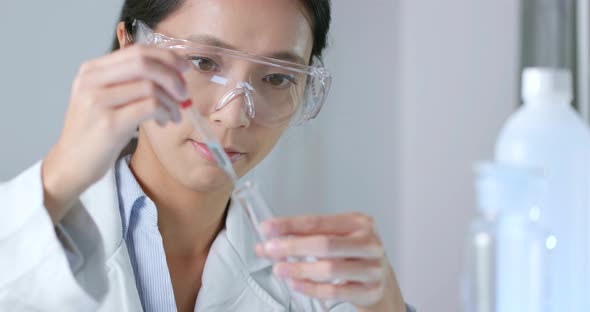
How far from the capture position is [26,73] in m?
1.79

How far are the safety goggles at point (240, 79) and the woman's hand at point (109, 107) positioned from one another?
0.32 m

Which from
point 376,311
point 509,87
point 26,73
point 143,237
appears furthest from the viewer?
point 509,87

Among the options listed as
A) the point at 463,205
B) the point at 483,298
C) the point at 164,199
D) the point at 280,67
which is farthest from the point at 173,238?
the point at 463,205

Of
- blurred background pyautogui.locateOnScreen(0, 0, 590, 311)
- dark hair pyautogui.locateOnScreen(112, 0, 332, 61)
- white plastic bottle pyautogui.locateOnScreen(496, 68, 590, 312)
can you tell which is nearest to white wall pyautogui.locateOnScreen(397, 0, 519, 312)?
blurred background pyautogui.locateOnScreen(0, 0, 590, 311)

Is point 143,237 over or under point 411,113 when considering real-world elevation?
under

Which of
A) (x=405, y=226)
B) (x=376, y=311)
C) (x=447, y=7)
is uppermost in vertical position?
(x=447, y=7)

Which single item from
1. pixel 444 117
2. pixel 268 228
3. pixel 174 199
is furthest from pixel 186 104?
pixel 444 117

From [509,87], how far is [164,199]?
4.29 feet

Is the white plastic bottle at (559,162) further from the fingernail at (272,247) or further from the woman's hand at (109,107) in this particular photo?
the woman's hand at (109,107)

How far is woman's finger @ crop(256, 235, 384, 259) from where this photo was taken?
0.84 metres

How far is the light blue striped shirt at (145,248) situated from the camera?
138cm

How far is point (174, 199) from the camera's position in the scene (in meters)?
1.50

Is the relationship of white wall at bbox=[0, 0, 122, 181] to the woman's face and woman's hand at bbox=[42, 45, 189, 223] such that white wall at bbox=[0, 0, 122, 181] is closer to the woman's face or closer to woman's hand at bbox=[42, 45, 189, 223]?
the woman's face

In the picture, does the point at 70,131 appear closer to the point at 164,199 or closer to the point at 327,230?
the point at 327,230
